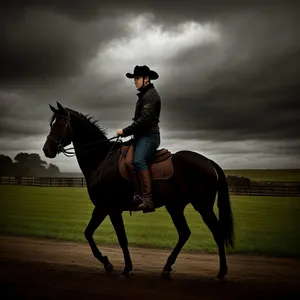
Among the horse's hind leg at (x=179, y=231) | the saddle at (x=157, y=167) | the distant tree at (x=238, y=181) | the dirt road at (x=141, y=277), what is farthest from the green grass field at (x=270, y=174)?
the saddle at (x=157, y=167)

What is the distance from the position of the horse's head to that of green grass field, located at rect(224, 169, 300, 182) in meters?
5.26

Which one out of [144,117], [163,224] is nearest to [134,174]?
[144,117]

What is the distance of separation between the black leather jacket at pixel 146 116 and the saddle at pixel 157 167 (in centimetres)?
27

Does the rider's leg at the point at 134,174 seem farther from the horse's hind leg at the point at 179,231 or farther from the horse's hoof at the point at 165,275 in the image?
the horse's hoof at the point at 165,275

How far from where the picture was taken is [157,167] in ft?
15.1

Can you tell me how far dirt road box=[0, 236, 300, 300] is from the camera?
393 cm

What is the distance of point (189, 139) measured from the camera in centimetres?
806

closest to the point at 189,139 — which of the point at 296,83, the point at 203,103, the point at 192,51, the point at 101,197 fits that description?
the point at 203,103

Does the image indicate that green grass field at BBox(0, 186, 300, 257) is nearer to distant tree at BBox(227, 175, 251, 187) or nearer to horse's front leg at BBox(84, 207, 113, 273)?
distant tree at BBox(227, 175, 251, 187)

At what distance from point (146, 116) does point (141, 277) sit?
195 centimetres

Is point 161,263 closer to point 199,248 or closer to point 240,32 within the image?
point 199,248

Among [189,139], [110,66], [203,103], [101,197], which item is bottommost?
[101,197]

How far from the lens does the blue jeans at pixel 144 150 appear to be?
4.50 m

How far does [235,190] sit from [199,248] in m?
4.30
